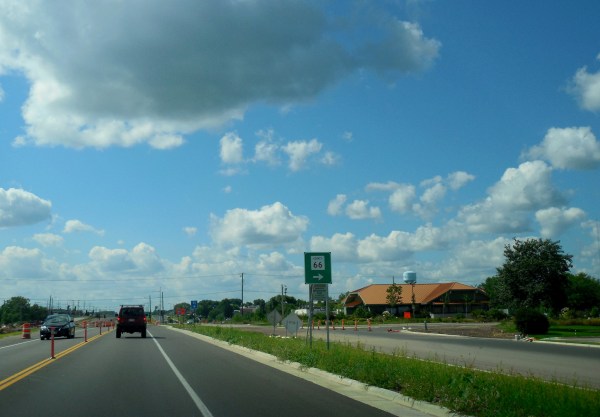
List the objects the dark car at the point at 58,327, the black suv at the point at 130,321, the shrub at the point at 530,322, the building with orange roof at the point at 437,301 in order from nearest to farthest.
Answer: the shrub at the point at 530,322 → the dark car at the point at 58,327 → the black suv at the point at 130,321 → the building with orange roof at the point at 437,301

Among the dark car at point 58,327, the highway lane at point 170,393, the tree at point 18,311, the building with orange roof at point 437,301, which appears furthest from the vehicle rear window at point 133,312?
the tree at point 18,311

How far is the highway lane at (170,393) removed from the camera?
1168cm

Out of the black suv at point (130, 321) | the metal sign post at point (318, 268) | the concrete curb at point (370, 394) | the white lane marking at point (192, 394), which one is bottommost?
the concrete curb at point (370, 394)

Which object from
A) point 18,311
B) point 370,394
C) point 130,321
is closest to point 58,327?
point 130,321

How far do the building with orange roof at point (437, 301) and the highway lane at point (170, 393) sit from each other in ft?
273

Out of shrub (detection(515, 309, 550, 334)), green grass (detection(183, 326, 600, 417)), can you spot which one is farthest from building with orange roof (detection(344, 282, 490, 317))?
green grass (detection(183, 326, 600, 417))

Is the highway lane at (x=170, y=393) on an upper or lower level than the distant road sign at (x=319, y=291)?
lower

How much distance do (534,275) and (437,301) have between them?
51287 mm

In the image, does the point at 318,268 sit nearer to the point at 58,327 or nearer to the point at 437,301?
the point at 58,327

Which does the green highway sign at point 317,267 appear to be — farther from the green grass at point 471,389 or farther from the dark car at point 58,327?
the dark car at point 58,327

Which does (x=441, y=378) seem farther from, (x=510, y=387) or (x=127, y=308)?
(x=127, y=308)

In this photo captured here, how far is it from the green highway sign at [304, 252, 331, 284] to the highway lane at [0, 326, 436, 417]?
11.4 feet

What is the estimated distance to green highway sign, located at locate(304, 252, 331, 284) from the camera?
22609 millimetres

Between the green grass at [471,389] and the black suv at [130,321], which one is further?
the black suv at [130,321]
